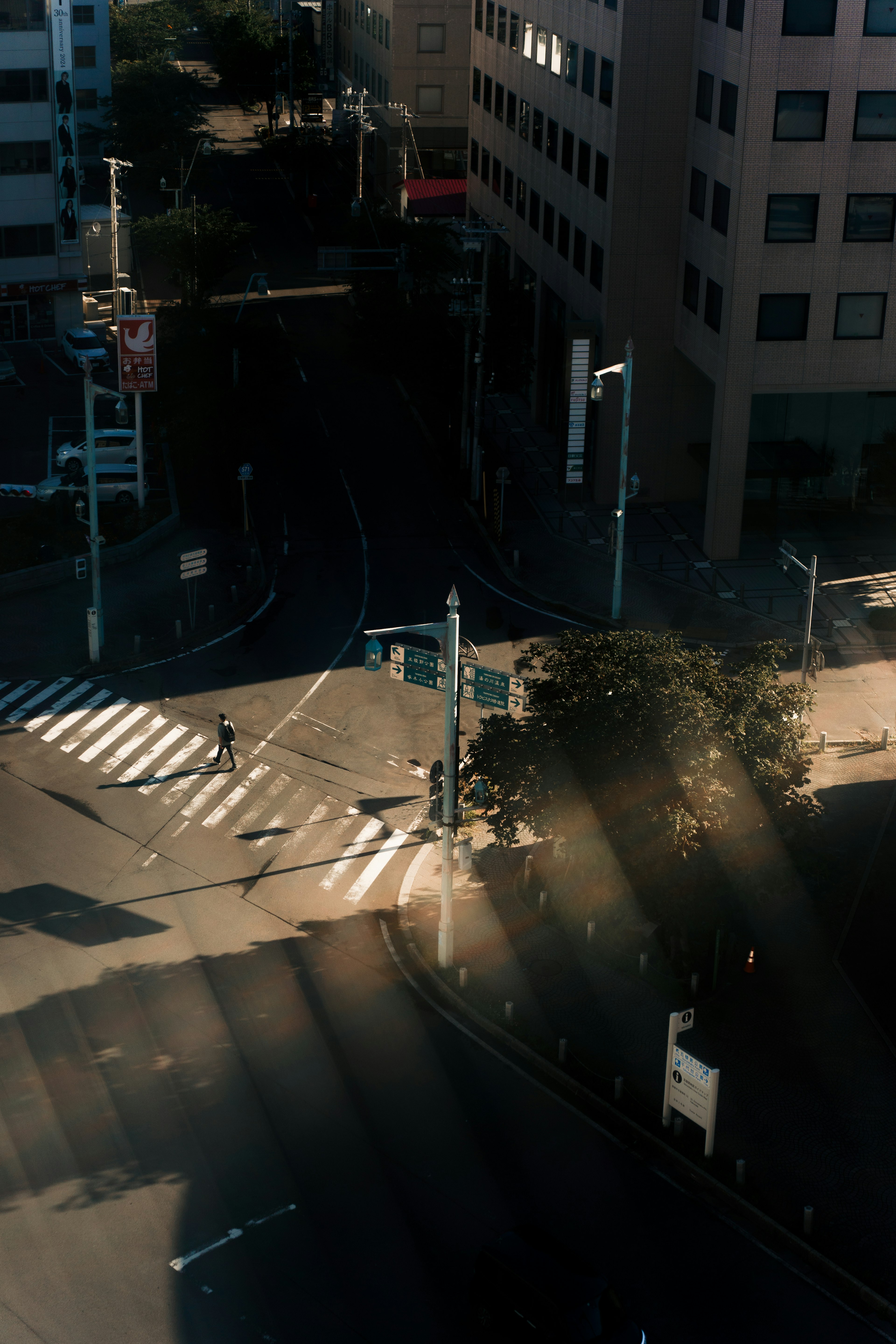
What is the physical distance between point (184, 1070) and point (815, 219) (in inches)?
1588

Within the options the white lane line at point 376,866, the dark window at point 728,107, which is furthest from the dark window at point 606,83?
the white lane line at point 376,866

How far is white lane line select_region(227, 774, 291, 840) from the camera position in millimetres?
41219

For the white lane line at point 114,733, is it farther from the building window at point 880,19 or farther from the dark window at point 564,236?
the building window at point 880,19

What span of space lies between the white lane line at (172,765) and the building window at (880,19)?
115 ft

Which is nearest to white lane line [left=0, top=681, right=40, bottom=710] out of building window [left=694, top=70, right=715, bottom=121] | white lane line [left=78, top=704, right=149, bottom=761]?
white lane line [left=78, top=704, right=149, bottom=761]

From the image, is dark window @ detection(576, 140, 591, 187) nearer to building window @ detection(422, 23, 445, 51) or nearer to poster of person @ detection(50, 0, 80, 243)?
poster of person @ detection(50, 0, 80, 243)

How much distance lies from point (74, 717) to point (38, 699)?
185 centimetres

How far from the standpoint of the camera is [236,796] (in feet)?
141

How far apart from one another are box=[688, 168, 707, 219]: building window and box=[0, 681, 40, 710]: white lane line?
31662 mm

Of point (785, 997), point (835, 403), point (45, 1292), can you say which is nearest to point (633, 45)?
point (835, 403)

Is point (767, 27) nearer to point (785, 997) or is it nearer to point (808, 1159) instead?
point (785, 997)

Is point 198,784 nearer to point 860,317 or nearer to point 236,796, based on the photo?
point 236,796

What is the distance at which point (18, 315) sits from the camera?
88250 millimetres

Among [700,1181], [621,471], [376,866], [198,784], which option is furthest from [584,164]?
[700,1181]
